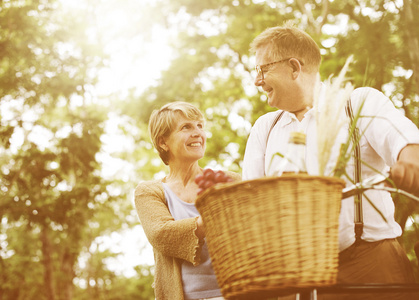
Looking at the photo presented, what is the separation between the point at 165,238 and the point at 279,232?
1281mm

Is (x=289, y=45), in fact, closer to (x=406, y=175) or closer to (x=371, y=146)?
(x=371, y=146)

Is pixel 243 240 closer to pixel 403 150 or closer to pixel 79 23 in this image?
pixel 403 150

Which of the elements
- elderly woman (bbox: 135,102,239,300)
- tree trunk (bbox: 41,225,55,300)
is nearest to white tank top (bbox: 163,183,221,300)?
elderly woman (bbox: 135,102,239,300)

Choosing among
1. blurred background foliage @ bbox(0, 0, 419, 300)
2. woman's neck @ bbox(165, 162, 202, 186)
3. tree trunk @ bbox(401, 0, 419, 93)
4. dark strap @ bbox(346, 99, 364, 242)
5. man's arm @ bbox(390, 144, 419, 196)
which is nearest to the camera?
man's arm @ bbox(390, 144, 419, 196)

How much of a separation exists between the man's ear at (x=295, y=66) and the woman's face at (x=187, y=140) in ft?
3.10

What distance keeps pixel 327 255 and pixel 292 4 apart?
1157 cm

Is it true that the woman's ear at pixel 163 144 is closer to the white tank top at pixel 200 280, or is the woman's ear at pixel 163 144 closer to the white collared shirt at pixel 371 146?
the white tank top at pixel 200 280

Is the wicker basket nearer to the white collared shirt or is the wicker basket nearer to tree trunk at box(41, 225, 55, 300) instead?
the white collared shirt

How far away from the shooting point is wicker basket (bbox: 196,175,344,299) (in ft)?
5.11

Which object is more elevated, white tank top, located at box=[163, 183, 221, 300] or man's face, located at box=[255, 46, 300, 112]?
man's face, located at box=[255, 46, 300, 112]

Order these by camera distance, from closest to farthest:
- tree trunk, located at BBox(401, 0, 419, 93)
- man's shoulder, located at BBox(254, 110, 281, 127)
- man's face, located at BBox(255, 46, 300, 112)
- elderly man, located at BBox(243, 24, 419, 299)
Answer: elderly man, located at BBox(243, 24, 419, 299)
man's face, located at BBox(255, 46, 300, 112)
man's shoulder, located at BBox(254, 110, 281, 127)
tree trunk, located at BBox(401, 0, 419, 93)

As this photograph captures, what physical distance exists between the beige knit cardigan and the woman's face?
0.82 feet

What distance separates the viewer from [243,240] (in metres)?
1.61

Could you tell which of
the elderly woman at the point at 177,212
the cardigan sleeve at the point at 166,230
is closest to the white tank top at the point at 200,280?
the elderly woman at the point at 177,212
